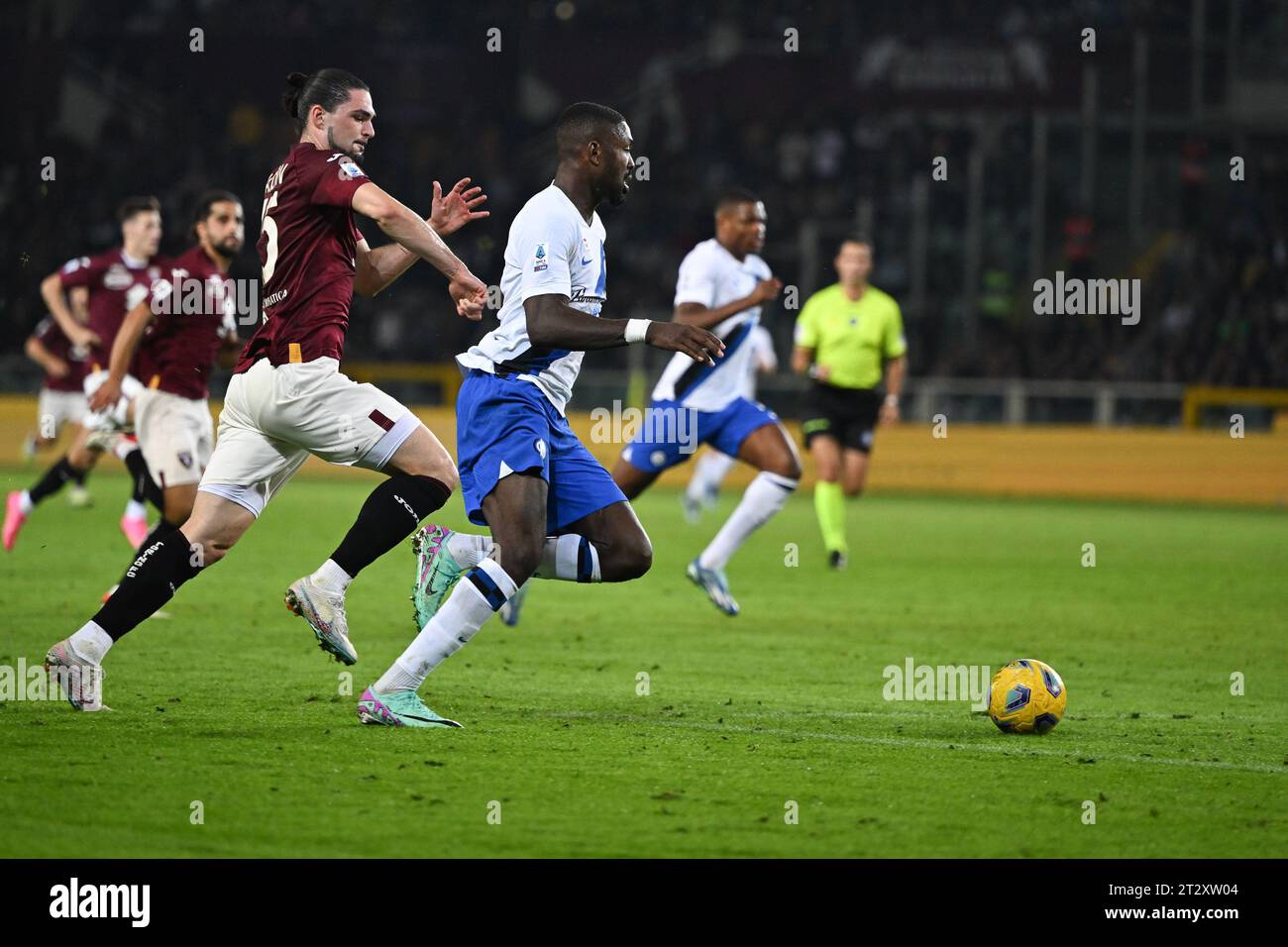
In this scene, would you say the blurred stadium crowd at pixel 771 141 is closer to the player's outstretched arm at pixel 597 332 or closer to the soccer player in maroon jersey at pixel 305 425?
the soccer player in maroon jersey at pixel 305 425

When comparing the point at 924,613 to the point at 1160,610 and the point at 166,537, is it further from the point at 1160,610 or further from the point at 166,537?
the point at 166,537

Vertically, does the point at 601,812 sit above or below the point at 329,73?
below

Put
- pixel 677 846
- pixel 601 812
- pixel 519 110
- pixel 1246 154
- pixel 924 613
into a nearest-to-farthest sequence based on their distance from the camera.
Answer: pixel 677 846 < pixel 601 812 < pixel 924 613 < pixel 1246 154 < pixel 519 110

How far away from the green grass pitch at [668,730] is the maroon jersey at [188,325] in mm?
1404

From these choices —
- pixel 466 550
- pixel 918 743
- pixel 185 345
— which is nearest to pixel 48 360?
pixel 185 345

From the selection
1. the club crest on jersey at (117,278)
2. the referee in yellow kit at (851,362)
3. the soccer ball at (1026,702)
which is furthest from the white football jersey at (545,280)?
the referee in yellow kit at (851,362)

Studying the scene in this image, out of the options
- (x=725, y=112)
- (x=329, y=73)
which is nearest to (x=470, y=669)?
(x=329, y=73)

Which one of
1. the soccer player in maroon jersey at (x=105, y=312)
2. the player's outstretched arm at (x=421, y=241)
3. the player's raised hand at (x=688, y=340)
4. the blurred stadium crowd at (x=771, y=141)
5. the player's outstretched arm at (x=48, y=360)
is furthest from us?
the blurred stadium crowd at (x=771, y=141)

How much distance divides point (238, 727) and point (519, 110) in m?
25.9

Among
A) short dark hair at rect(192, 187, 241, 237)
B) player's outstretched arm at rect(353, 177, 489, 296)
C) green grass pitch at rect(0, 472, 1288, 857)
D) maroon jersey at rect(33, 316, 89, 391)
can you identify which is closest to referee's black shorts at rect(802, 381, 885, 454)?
green grass pitch at rect(0, 472, 1288, 857)

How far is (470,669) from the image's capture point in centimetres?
839

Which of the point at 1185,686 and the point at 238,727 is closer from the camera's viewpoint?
the point at 238,727

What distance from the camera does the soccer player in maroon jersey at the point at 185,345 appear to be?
9.72 meters

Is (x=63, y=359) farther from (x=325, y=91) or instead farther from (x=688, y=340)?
(x=688, y=340)
